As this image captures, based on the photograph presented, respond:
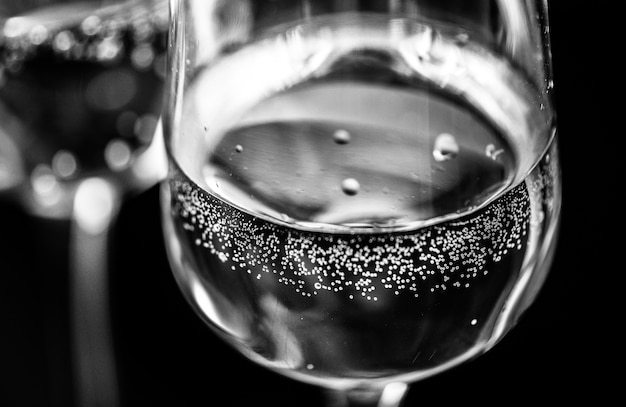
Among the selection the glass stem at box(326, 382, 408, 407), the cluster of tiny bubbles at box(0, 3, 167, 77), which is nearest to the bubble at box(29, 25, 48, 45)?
the cluster of tiny bubbles at box(0, 3, 167, 77)

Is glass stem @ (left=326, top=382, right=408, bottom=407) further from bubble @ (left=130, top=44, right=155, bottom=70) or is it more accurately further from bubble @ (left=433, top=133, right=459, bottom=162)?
bubble @ (left=130, top=44, right=155, bottom=70)

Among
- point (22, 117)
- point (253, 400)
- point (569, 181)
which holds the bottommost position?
point (253, 400)

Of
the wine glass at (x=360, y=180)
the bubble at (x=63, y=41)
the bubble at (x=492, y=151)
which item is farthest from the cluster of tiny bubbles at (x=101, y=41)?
the bubble at (x=492, y=151)

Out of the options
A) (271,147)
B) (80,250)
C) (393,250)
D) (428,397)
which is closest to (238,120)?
(271,147)

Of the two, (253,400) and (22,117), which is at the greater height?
(22,117)

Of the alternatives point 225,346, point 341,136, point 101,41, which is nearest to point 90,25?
point 101,41

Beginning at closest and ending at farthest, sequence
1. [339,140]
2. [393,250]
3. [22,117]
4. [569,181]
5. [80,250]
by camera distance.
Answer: [393,250] → [339,140] → [22,117] → [80,250] → [569,181]

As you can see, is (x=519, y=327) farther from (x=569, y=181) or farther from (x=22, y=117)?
(x=22, y=117)
